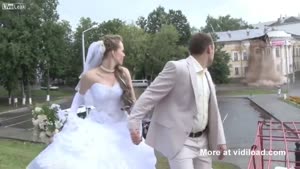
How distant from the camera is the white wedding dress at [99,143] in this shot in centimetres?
519

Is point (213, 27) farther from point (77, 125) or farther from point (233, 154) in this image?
point (77, 125)

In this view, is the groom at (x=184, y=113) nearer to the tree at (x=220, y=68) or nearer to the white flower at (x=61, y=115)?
the white flower at (x=61, y=115)

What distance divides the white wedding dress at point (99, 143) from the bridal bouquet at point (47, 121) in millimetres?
2008

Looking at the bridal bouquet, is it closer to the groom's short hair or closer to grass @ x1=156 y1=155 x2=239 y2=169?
the groom's short hair

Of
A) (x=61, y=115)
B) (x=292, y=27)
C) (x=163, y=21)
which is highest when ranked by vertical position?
(x=292, y=27)

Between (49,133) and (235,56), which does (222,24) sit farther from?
(49,133)

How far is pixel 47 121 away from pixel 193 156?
180 inches

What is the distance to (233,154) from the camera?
15273 millimetres

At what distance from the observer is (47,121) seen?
27.1 ft

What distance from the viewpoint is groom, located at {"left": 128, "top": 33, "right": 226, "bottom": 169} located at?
4164 mm

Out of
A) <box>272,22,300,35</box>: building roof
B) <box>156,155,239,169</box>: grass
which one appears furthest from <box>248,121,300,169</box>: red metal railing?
<box>272,22,300,35</box>: building roof

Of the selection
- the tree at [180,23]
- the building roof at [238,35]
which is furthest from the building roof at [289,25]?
the tree at [180,23]

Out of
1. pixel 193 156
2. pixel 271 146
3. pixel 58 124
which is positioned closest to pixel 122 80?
pixel 193 156

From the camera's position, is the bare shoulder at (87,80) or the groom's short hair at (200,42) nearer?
the groom's short hair at (200,42)
